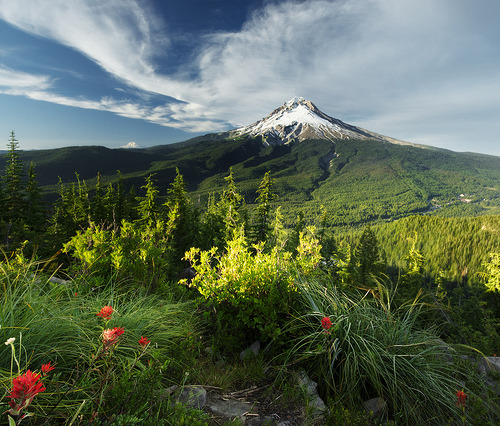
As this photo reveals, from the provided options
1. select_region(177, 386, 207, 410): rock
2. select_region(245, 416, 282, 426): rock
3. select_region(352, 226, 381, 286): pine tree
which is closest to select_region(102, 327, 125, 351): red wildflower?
select_region(177, 386, 207, 410): rock

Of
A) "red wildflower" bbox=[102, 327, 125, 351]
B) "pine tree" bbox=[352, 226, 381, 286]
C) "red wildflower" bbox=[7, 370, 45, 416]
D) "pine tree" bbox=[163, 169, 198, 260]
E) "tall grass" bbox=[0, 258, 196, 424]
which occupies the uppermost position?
"red wildflower" bbox=[7, 370, 45, 416]

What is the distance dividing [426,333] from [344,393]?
1713 mm

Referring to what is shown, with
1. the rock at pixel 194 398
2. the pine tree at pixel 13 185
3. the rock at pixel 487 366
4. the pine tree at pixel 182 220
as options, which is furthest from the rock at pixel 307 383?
the pine tree at pixel 13 185

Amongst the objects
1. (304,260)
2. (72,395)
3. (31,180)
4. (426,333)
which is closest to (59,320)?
(72,395)

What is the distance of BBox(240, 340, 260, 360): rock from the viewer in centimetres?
308

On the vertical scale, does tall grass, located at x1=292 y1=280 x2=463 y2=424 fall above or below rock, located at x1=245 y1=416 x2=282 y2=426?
above

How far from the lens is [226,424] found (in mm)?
1917

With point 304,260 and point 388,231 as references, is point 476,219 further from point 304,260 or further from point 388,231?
point 304,260

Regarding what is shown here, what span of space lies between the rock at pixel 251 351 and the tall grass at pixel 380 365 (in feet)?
1.92

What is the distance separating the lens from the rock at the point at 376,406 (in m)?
2.39

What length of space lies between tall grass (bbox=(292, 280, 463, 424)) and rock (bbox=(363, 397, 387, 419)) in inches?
3.5

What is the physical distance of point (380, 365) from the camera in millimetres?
2678

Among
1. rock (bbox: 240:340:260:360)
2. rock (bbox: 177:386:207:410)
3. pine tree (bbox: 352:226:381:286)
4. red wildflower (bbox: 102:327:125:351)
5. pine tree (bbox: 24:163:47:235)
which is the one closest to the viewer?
red wildflower (bbox: 102:327:125:351)

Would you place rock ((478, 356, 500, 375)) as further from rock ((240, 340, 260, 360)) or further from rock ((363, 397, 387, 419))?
rock ((240, 340, 260, 360))
